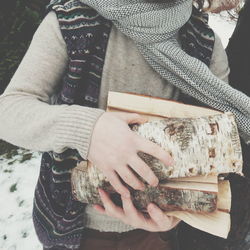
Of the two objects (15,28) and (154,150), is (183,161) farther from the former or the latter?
(15,28)

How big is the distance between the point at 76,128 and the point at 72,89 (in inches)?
10.8

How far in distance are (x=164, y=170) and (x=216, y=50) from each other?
25.1 inches

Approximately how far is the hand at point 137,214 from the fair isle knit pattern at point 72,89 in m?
0.23

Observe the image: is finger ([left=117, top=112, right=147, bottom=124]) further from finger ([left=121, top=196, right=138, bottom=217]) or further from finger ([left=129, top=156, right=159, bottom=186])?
finger ([left=121, top=196, right=138, bottom=217])

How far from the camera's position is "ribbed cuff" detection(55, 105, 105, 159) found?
860 millimetres

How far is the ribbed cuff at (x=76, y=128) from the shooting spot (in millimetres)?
860

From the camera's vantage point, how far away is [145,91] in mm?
1208

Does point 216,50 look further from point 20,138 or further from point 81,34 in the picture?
point 20,138

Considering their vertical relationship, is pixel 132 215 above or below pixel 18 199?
above

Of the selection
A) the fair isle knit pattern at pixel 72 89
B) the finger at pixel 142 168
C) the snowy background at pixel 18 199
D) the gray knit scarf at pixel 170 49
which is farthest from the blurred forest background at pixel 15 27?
the finger at pixel 142 168

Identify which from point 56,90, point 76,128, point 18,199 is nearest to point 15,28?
point 18,199

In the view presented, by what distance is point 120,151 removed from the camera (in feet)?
2.67

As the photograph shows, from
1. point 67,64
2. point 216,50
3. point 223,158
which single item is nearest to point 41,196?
→ point 67,64

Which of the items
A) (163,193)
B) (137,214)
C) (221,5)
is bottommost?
(137,214)
